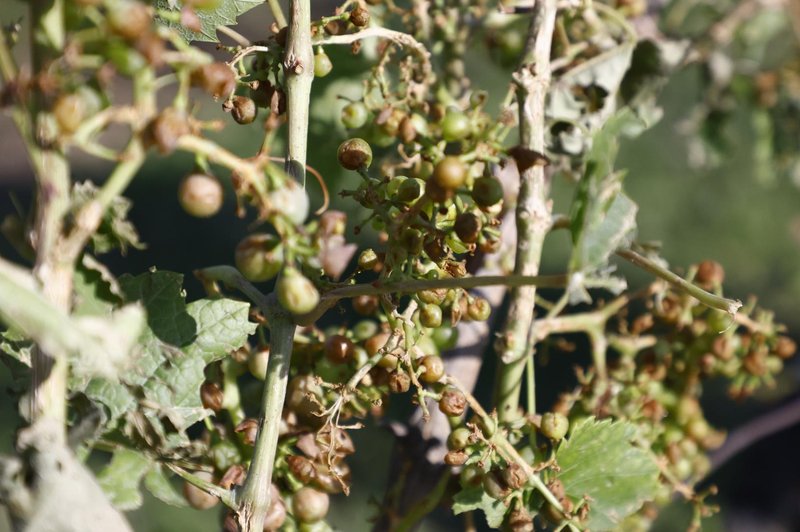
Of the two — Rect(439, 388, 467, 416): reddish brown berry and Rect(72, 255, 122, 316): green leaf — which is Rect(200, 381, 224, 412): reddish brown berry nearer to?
Rect(72, 255, 122, 316): green leaf

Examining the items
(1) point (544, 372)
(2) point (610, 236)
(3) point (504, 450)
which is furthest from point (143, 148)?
(1) point (544, 372)

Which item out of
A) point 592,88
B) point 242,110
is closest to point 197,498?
point 242,110

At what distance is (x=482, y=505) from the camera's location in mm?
1175

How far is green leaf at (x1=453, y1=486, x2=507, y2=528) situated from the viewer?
3.84ft

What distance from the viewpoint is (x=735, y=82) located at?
2.38 metres

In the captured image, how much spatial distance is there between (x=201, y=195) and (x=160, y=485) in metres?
0.58

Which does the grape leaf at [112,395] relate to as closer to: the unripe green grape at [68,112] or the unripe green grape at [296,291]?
the unripe green grape at [296,291]

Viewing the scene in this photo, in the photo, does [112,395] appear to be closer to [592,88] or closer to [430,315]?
[430,315]

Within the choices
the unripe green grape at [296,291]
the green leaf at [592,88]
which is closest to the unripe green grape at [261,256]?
the unripe green grape at [296,291]

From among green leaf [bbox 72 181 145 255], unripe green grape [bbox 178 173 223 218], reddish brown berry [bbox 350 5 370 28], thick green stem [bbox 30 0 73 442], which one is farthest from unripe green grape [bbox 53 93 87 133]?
reddish brown berry [bbox 350 5 370 28]

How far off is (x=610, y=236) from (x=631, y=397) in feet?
2.51

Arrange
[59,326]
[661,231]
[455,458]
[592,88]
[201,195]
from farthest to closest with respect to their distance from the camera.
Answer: [661,231] → [592,88] → [455,458] → [201,195] → [59,326]

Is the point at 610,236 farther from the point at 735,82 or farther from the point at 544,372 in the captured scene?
the point at 544,372

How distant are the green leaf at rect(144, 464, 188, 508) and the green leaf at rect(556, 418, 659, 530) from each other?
1.77 ft
